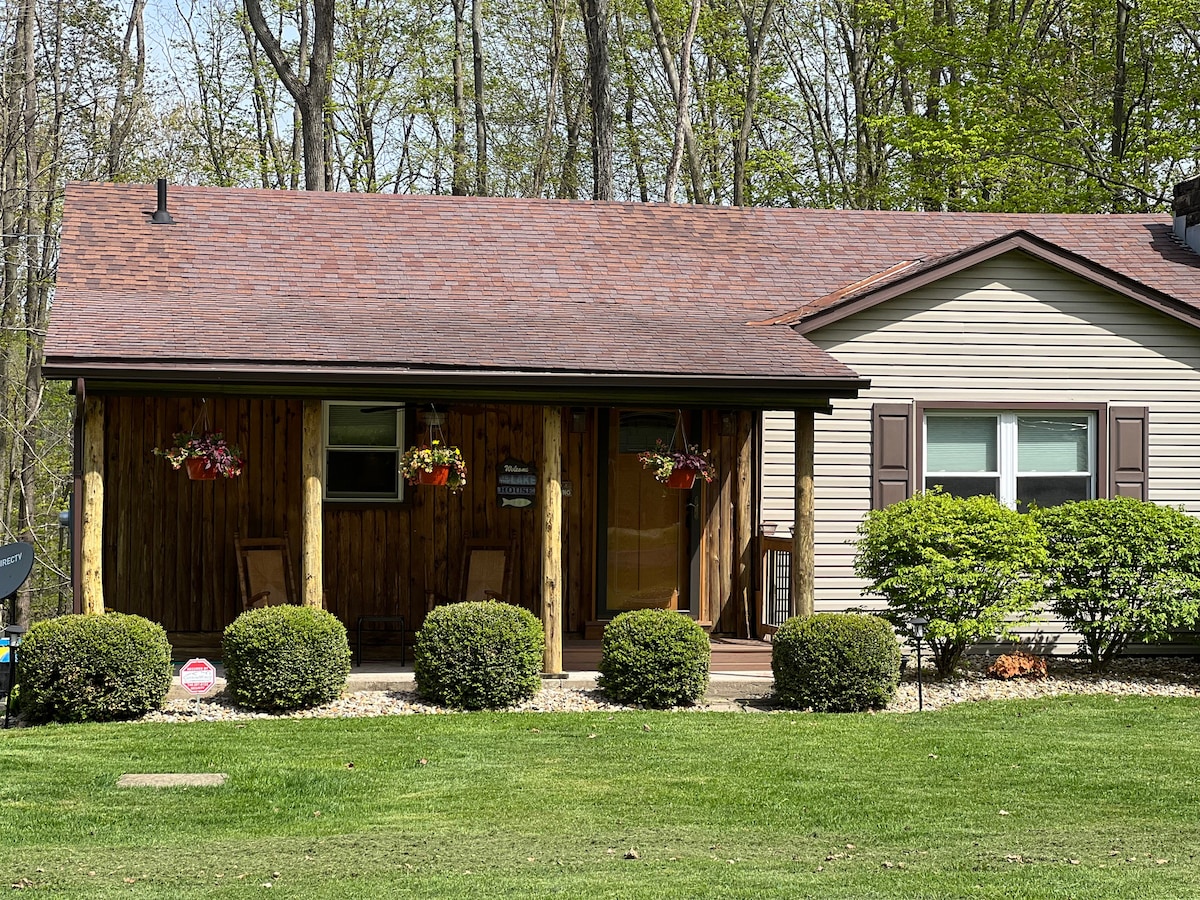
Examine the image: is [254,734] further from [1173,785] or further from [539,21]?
[539,21]

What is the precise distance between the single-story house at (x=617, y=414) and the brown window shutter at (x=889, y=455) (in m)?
0.02

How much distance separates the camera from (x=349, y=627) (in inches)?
489

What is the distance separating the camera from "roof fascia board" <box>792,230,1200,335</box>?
41.1ft

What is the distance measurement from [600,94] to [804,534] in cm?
1168

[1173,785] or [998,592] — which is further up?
[998,592]

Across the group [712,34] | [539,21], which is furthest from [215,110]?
[712,34]

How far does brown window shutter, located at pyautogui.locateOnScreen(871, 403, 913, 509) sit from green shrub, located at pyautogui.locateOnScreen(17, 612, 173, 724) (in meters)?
6.47

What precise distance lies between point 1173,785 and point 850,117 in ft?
77.4

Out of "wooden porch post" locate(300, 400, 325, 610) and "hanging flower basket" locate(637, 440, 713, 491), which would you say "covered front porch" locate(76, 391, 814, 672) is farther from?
"wooden porch post" locate(300, 400, 325, 610)

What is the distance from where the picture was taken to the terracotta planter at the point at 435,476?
437 inches

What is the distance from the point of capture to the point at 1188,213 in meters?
15.4

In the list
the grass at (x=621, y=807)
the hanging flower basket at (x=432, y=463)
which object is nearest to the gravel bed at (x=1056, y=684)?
the grass at (x=621, y=807)

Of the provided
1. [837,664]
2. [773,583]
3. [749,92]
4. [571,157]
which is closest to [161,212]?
[773,583]

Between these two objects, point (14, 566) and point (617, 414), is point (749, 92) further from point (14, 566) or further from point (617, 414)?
point (14, 566)
